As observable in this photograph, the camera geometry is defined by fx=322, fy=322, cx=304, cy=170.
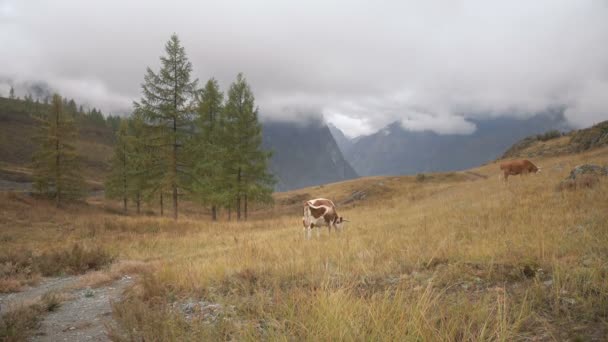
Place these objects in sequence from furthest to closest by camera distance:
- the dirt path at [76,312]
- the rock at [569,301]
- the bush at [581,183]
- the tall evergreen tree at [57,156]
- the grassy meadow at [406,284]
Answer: the tall evergreen tree at [57,156] < the bush at [581,183] < the dirt path at [76,312] < the rock at [569,301] < the grassy meadow at [406,284]

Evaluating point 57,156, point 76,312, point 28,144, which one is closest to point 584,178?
point 76,312

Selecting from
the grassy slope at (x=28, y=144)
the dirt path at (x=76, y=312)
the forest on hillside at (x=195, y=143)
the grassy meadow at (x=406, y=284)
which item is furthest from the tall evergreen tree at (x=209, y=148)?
the grassy slope at (x=28, y=144)

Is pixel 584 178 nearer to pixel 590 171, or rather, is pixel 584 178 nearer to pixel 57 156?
pixel 590 171

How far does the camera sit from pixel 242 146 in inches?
1043

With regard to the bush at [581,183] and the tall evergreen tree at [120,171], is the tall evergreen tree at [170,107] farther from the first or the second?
the bush at [581,183]

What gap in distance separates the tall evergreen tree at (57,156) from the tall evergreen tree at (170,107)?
15.8 meters

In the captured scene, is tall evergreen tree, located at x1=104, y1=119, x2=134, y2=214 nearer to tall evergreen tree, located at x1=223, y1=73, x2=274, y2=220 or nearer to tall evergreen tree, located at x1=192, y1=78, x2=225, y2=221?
tall evergreen tree, located at x1=192, y1=78, x2=225, y2=221

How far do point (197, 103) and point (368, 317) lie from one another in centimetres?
2480

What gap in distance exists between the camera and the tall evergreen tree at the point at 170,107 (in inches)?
941

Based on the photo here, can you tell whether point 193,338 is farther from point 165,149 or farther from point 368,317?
point 165,149

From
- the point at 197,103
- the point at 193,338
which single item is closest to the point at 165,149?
the point at 197,103

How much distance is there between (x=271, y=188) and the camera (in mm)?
28031

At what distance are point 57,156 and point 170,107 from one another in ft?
61.9

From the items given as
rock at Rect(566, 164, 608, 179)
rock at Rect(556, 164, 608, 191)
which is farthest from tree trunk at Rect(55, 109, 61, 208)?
rock at Rect(566, 164, 608, 179)
